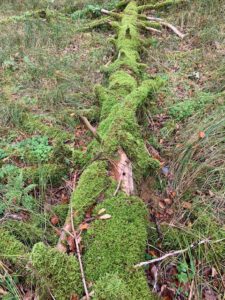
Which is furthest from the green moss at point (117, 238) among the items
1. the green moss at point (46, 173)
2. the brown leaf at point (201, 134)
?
the brown leaf at point (201, 134)

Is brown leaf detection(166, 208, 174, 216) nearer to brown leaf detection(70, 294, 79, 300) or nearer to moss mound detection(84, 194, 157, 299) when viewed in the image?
moss mound detection(84, 194, 157, 299)

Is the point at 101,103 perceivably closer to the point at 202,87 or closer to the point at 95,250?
the point at 202,87

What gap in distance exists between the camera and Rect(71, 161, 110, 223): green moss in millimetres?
2602

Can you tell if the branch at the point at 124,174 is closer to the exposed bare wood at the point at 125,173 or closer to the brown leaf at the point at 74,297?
the exposed bare wood at the point at 125,173

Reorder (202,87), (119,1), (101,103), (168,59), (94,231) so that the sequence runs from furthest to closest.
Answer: (119,1)
(168,59)
(202,87)
(101,103)
(94,231)

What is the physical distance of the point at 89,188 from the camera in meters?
2.71

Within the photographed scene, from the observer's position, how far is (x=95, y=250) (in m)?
2.26

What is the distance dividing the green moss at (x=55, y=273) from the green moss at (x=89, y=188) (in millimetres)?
464

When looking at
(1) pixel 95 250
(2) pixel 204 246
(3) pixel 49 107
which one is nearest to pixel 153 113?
(3) pixel 49 107

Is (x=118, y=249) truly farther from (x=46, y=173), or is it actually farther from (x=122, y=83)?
(x=122, y=83)

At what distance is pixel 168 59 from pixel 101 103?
211 cm

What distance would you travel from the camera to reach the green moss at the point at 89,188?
260 centimetres

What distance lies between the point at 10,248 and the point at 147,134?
227 cm

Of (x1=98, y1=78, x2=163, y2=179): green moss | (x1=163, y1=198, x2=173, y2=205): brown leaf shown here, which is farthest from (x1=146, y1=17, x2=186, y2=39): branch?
(x1=163, y1=198, x2=173, y2=205): brown leaf
